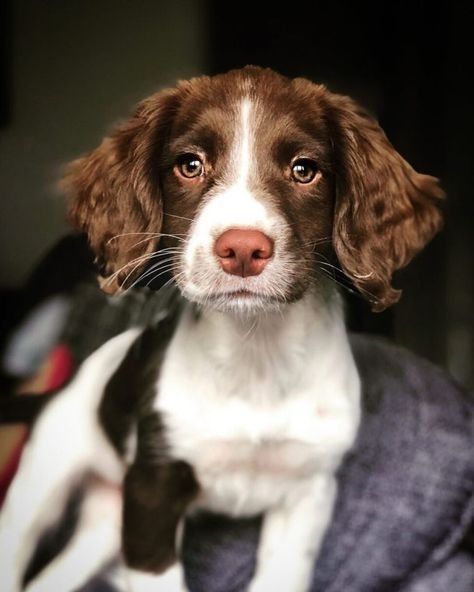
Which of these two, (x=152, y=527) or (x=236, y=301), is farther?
(x=152, y=527)

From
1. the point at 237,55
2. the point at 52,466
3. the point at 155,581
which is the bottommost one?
the point at 155,581

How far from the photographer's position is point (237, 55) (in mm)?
995

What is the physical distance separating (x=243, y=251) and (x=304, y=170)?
16cm

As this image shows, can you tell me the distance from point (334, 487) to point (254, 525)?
12 centimetres

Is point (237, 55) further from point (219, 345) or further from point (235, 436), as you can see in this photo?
point (235, 436)

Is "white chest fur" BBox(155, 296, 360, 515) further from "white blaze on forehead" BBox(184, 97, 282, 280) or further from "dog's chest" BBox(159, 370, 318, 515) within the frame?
"white blaze on forehead" BBox(184, 97, 282, 280)

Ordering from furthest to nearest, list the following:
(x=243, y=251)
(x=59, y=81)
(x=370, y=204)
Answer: (x=59, y=81) → (x=370, y=204) → (x=243, y=251)

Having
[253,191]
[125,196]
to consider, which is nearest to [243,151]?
[253,191]

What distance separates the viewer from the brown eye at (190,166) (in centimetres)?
91

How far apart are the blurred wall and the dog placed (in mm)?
53

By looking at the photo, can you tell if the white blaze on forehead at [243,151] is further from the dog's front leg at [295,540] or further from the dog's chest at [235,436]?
the dog's front leg at [295,540]

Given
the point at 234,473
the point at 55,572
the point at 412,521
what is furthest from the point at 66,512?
the point at 412,521

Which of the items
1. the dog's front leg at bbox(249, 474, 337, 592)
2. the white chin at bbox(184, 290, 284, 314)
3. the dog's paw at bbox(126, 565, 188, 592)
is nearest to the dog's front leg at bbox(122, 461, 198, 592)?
the dog's paw at bbox(126, 565, 188, 592)

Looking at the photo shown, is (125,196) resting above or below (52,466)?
above
